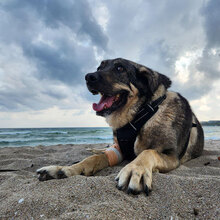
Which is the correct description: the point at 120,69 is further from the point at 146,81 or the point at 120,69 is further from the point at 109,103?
the point at 109,103

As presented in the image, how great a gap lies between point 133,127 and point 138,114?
0.67ft

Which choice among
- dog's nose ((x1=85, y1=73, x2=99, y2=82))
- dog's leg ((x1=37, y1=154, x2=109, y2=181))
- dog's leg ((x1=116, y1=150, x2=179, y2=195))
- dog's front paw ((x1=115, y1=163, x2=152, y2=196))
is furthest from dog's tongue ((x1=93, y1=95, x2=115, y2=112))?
dog's front paw ((x1=115, y1=163, x2=152, y2=196))

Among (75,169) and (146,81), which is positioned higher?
(146,81)

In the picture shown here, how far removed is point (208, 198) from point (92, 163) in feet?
4.32

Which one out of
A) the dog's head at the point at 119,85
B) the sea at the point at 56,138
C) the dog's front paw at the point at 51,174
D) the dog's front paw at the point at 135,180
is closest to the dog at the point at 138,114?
the dog's head at the point at 119,85

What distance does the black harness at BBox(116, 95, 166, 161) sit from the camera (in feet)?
7.72

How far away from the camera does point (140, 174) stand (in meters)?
1.49

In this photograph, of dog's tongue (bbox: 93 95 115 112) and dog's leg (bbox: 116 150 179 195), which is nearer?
dog's leg (bbox: 116 150 179 195)

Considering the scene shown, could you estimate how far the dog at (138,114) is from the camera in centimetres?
218

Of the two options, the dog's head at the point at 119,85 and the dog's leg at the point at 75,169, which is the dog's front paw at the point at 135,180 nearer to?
the dog's leg at the point at 75,169

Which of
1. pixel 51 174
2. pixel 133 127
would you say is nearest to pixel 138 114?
pixel 133 127

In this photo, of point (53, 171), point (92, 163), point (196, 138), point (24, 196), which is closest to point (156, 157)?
point (92, 163)

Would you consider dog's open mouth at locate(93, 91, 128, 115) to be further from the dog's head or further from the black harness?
the black harness

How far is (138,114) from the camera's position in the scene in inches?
94.6
